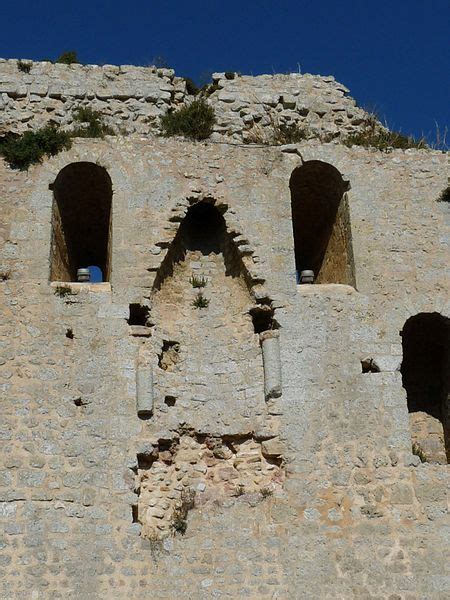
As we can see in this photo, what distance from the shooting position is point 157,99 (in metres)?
13.3

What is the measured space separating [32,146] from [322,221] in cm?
475

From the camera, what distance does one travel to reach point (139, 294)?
38.6 feet

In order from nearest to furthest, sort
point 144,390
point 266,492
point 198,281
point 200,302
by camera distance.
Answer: point 266,492, point 144,390, point 200,302, point 198,281

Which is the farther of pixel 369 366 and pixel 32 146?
pixel 32 146

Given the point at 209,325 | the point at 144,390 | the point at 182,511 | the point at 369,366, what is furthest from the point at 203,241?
the point at 182,511

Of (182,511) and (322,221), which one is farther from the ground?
(322,221)

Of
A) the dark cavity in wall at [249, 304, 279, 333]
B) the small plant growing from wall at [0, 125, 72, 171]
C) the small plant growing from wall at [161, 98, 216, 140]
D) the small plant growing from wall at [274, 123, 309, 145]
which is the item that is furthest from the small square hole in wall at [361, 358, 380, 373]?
the small plant growing from wall at [0, 125, 72, 171]

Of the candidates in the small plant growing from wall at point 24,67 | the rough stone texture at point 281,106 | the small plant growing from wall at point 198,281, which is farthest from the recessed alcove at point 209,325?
the small plant growing from wall at point 24,67

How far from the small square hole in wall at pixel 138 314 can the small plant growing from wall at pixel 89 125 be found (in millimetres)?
2772

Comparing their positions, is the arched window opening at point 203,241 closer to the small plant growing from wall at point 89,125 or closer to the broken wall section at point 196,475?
the small plant growing from wall at point 89,125

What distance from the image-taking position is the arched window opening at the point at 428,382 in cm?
1277

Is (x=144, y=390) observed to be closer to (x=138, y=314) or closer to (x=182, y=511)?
(x=138, y=314)

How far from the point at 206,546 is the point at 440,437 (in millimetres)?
4329

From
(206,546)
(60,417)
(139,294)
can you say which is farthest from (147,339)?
(206,546)
